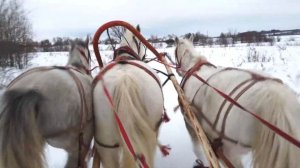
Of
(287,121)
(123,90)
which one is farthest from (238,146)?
(123,90)

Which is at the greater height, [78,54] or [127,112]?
[78,54]

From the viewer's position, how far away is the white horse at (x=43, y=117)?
9.91ft

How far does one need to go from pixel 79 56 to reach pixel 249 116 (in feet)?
7.38

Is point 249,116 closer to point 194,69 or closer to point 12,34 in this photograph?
point 194,69

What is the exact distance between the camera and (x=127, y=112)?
10.3 feet

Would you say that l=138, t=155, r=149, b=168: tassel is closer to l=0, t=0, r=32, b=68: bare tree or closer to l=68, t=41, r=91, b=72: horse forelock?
l=68, t=41, r=91, b=72: horse forelock

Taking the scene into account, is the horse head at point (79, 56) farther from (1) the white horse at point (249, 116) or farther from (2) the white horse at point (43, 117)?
(1) the white horse at point (249, 116)

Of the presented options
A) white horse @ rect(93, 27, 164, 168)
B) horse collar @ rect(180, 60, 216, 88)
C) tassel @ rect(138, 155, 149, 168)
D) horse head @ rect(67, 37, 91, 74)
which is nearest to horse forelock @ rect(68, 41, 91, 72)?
horse head @ rect(67, 37, 91, 74)

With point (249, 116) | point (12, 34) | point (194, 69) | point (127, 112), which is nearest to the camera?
point (249, 116)

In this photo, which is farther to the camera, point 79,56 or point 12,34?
point 12,34

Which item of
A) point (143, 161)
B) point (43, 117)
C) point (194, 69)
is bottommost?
point (143, 161)

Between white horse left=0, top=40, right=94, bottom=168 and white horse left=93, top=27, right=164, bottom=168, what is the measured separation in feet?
0.52

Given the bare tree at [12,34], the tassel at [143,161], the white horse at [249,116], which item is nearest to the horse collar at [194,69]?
the white horse at [249,116]

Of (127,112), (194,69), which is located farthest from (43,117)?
(194,69)
